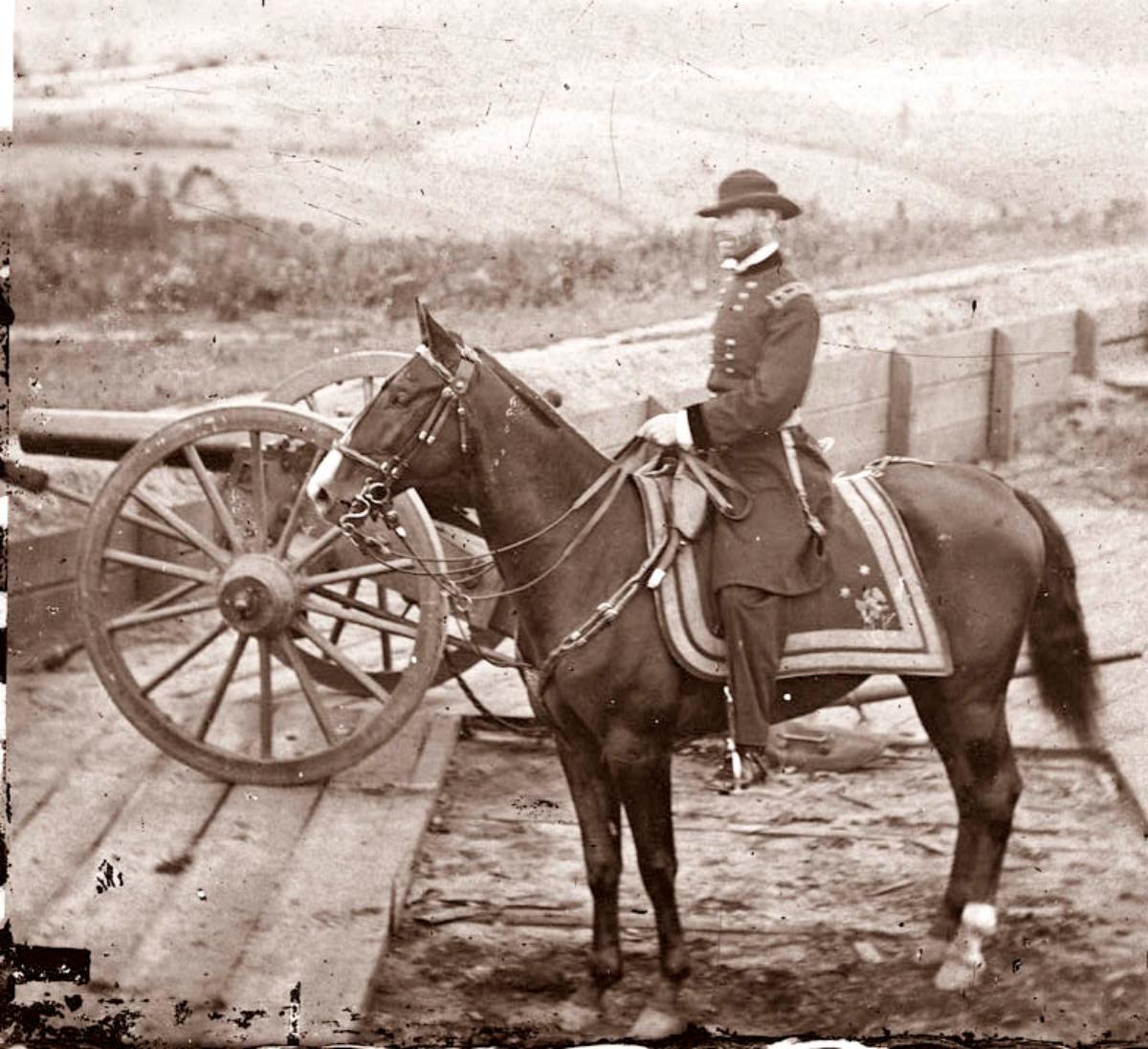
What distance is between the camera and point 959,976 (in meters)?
6.81

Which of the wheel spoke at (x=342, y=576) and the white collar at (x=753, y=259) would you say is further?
the wheel spoke at (x=342, y=576)

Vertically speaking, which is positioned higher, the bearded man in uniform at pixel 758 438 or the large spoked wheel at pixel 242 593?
the bearded man in uniform at pixel 758 438

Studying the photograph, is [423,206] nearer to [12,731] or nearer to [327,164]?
[327,164]

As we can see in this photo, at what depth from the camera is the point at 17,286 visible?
23.0ft

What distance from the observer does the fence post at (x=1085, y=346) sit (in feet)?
23.8

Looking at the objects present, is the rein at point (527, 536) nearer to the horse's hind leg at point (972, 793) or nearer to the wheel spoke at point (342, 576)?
the wheel spoke at point (342, 576)

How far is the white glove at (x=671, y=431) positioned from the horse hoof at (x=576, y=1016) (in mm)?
1675

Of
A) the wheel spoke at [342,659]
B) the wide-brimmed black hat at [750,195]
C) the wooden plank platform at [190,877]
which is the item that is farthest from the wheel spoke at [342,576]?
the wide-brimmed black hat at [750,195]

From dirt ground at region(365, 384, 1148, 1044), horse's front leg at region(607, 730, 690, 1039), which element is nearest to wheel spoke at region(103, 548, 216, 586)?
dirt ground at region(365, 384, 1148, 1044)

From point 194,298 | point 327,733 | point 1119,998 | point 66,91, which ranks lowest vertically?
point 1119,998

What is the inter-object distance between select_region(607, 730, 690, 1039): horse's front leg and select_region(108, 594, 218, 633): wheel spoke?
1663 mm

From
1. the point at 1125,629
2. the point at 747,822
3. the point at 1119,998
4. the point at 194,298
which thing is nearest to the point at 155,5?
the point at 194,298

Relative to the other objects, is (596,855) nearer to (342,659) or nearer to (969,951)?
(969,951)

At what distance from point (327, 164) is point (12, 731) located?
2.05 m
